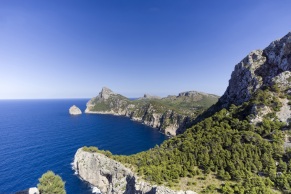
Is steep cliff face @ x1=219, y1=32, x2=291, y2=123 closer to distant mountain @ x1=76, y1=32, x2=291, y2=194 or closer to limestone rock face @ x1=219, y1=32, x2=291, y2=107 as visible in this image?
limestone rock face @ x1=219, y1=32, x2=291, y2=107

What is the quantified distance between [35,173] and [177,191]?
7371 cm

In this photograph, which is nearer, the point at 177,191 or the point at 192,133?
the point at 177,191

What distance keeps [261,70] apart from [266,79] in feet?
18.1

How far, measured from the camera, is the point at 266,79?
6881 centimetres

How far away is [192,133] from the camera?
2470 inches

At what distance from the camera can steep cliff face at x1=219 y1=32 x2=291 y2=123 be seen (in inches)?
2116

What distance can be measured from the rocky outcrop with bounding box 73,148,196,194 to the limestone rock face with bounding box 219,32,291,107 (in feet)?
188

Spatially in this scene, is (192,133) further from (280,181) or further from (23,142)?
(23,142)

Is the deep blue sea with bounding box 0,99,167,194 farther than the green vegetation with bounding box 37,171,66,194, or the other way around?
the deep blue sea with bounding box 0,99,167,194

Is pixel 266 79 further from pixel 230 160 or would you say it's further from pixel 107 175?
pixel 107 175

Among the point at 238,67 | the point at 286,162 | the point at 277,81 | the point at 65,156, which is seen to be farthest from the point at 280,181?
the point at 65,156

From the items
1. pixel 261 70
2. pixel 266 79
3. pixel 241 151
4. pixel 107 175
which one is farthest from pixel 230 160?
pixel 261 70

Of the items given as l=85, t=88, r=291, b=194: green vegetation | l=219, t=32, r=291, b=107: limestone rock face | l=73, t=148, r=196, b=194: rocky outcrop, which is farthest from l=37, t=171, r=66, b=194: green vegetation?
l=219, t=32, r=291, b=107: limestone rock face

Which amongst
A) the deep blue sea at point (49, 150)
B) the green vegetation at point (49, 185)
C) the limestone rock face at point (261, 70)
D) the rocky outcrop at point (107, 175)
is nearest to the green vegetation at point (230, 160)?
the rocky outcrop at point (107, 175)
